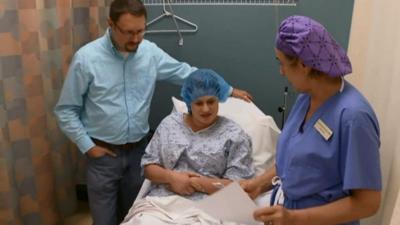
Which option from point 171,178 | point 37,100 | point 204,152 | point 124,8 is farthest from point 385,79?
point 37,100

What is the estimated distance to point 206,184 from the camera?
1.88 metres

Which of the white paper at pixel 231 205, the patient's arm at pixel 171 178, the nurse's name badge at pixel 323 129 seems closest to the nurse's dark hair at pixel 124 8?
the patient's arm at pixel 171 178

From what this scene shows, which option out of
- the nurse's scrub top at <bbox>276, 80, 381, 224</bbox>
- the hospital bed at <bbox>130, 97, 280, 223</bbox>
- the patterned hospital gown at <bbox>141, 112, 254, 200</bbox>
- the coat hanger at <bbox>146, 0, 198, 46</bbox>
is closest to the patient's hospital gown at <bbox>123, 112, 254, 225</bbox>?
the patterned hospital gown at <bbox>141, 112, 254, 200</bbox>

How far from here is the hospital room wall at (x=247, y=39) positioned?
247 cm

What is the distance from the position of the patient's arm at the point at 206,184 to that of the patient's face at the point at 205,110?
27 centimetres

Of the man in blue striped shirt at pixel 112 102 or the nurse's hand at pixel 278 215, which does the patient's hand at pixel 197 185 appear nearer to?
the man in blue striped shirt at pixel 112 102

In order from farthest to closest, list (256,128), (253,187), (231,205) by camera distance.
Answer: (256,128) < (253,187) < (231,205)

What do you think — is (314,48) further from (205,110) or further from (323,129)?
(205,110)

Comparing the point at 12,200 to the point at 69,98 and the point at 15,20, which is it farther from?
the point at 15,20

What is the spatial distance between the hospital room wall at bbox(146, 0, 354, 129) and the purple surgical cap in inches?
52.3

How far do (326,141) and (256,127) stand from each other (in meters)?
1.00

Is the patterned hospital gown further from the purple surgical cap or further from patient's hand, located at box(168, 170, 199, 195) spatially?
the purple surgical cap

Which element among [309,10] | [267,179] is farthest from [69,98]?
[309,10]

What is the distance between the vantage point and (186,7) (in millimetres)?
2543
